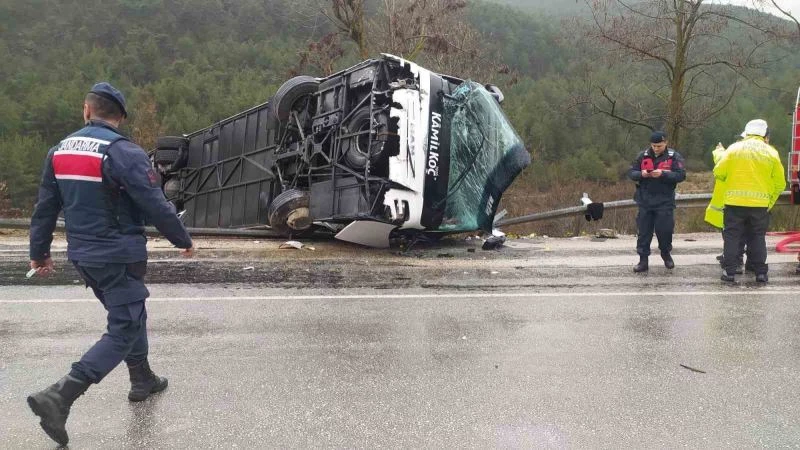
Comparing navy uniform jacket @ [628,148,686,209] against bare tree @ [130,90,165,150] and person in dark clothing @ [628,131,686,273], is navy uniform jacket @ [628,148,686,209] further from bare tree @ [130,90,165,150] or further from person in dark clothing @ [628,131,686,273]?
bare tree @ [130,90,165,150]

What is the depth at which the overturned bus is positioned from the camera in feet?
22.1

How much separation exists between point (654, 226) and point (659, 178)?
1.79ft

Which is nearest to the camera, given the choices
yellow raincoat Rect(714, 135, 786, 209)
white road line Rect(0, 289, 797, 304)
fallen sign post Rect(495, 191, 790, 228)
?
white road line Rect(0, 289, 797, 304)

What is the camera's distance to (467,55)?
63.5ft

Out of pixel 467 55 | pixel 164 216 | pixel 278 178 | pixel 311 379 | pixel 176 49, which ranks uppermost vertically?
pixel 176 49

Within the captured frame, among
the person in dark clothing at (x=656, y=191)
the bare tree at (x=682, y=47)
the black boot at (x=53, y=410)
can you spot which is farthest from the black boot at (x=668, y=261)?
the bare tree at (x=682, y=47)

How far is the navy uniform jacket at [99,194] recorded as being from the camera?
2.68 m

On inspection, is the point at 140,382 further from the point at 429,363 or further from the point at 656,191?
→ the point at 656,191

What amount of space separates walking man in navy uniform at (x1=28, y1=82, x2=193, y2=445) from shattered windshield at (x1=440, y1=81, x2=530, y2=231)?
15.1 ft

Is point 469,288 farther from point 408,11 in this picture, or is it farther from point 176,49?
point 176,49

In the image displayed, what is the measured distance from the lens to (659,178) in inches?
245

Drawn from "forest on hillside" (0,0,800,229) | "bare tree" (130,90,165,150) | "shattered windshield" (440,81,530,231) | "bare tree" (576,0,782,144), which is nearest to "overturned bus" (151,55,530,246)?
"shattered windshield" (440,81,530,231)

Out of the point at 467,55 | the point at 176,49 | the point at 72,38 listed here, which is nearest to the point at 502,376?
the point at 467,55

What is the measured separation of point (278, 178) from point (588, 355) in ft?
18.4
